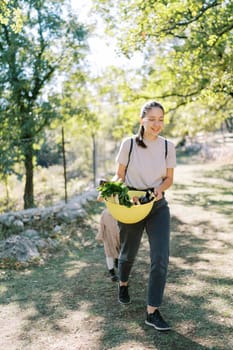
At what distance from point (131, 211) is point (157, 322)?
96 cm

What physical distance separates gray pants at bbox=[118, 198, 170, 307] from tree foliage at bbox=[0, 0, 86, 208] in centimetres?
545

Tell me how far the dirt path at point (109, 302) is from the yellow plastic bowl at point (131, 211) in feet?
3.08

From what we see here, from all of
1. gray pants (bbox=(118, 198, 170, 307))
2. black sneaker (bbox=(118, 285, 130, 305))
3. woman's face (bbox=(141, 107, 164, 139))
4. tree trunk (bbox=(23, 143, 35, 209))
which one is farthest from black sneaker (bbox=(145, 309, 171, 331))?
tree trunk (bbox=(23, 143, 35, 209))

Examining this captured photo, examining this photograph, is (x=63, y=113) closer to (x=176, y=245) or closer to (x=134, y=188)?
A: (x=176, y=245)

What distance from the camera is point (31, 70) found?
10414 mm

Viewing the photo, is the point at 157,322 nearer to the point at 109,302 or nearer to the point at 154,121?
the point at 109,302

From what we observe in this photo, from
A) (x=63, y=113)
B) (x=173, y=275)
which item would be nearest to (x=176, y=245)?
(x=173, y=275)

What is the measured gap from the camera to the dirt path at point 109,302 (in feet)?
11.5

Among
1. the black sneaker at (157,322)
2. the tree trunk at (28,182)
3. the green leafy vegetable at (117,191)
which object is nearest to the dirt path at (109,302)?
the black sneaker at (157,322)

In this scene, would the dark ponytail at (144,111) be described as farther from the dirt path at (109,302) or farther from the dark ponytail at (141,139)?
the dirt path at (109,302)

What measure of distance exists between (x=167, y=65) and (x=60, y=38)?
3209 mm

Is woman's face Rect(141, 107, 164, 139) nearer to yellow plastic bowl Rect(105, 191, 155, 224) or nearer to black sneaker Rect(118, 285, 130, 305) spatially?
yellow plastic bowl Rect(105, 191, 155, 224)

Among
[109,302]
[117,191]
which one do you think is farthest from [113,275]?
[117,191]

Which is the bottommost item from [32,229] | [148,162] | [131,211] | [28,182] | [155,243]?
[32,229]
